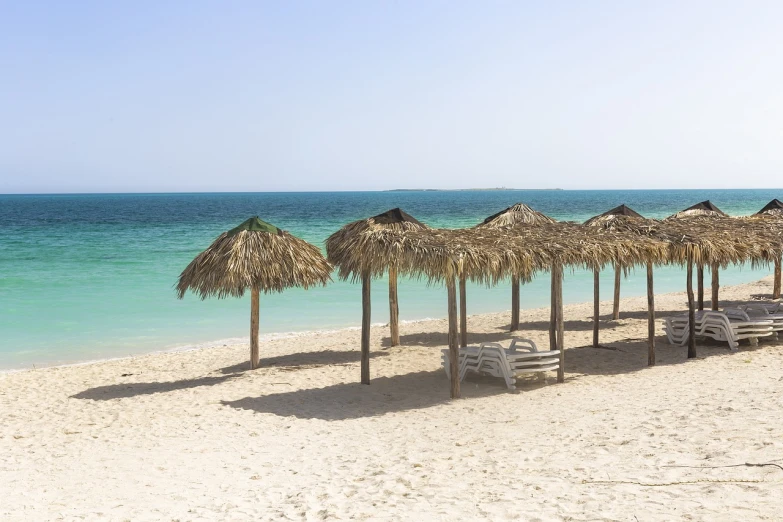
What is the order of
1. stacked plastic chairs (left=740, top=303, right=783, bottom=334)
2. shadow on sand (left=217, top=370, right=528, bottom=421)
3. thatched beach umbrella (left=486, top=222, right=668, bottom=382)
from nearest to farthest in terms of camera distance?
shadow on sand (left=217, top=370, right=528, bottom=421), thatched beach umbrella (left=486, top=222, right=668, bottom=382), stacked plastic chairs (left=740, top=303, right=783, bottom=334)

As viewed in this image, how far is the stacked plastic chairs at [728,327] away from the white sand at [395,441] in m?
0.26

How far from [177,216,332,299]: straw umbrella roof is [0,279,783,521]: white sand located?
4.49 feet

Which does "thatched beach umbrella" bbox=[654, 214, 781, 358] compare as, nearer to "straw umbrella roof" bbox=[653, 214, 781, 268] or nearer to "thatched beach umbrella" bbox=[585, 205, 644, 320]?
"straw umbrella roof" bbox=[653, 214, 781, 268]

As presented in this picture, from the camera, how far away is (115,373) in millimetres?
10477

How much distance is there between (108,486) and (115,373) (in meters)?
5.24

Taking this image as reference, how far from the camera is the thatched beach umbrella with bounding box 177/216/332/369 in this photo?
30.5ft

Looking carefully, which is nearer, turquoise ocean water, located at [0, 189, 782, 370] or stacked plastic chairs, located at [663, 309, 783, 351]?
stacked plastic chairs, located at [663, 309, 783, 351]

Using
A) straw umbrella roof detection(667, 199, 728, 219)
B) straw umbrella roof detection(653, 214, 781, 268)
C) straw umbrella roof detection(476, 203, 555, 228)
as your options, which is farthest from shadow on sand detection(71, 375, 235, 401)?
straw umbrella roof detection(667, 199, 728, 219)

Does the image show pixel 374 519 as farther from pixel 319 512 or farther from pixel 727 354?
pixel 727 354

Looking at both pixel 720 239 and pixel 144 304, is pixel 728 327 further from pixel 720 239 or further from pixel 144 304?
pixel 144 304

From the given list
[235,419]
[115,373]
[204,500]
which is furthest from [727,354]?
[115,373]

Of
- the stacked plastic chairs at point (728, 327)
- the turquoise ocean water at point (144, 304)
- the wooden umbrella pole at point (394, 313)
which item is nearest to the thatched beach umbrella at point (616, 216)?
the turquoise ocean water at point (144, 304)


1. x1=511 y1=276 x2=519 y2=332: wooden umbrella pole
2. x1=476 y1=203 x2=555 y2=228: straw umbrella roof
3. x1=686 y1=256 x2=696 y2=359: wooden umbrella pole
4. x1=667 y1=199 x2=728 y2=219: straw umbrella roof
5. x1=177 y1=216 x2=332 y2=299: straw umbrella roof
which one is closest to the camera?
x1=177 y1=216 x2=332 y2=299: straw umbrella roof

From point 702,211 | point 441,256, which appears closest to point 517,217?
point 441,256
